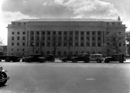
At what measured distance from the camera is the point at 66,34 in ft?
364

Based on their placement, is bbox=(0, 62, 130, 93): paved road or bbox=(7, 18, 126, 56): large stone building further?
bbox=(7, 18, 126, 56): large stone building

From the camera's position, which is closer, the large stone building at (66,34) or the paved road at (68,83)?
the paved road at (68,83)

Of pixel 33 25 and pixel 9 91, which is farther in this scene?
pixel 33 25

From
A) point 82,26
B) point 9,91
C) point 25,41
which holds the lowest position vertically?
point 9,91

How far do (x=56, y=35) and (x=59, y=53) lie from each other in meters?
10.8

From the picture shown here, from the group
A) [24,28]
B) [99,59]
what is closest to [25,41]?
[24,28]

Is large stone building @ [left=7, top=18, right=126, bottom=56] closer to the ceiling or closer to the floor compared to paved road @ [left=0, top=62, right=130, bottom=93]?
closer to the ceiling

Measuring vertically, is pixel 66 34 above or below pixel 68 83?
above

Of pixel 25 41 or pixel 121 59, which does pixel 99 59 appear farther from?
pixel 25 41

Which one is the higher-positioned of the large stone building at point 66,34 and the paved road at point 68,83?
the large stone building at point 66,34

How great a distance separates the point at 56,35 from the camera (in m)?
105

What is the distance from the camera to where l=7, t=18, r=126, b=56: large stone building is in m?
109

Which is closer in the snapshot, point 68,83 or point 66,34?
point 68,83

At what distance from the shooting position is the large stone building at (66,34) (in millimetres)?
109000
